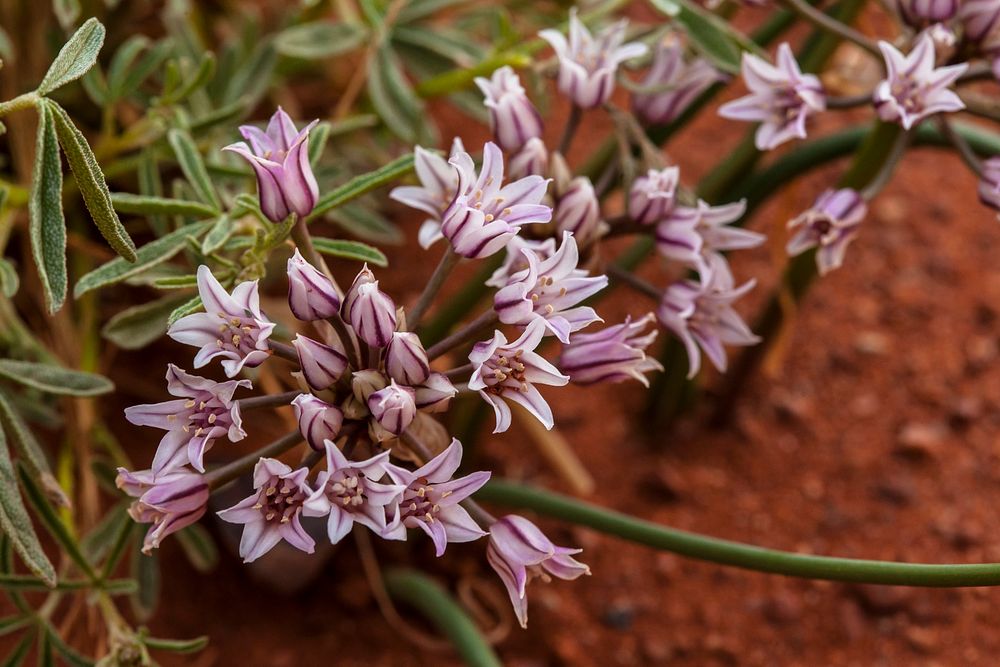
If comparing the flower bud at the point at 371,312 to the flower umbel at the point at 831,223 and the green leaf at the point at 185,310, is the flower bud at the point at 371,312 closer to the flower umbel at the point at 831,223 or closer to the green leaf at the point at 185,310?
the green leaf at the point at 185,310

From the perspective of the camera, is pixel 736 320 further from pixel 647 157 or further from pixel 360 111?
pixel 360 111

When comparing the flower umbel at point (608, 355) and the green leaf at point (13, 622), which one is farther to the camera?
the green leaf at point (13, 622)

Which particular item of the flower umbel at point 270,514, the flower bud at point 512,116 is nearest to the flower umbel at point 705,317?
the flower bud at point 512,116

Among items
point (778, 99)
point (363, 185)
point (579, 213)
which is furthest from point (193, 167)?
point (778, 99)

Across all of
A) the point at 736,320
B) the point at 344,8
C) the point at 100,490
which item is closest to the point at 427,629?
the point at 100,490

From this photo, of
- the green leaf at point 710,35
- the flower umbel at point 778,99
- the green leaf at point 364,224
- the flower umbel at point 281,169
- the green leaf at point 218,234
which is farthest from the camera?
the green leaf at point 364,224

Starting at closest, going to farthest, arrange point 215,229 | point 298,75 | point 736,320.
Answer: point 215,229
point 736,320
point 298,75

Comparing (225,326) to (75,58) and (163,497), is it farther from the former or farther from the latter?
(75,58)
